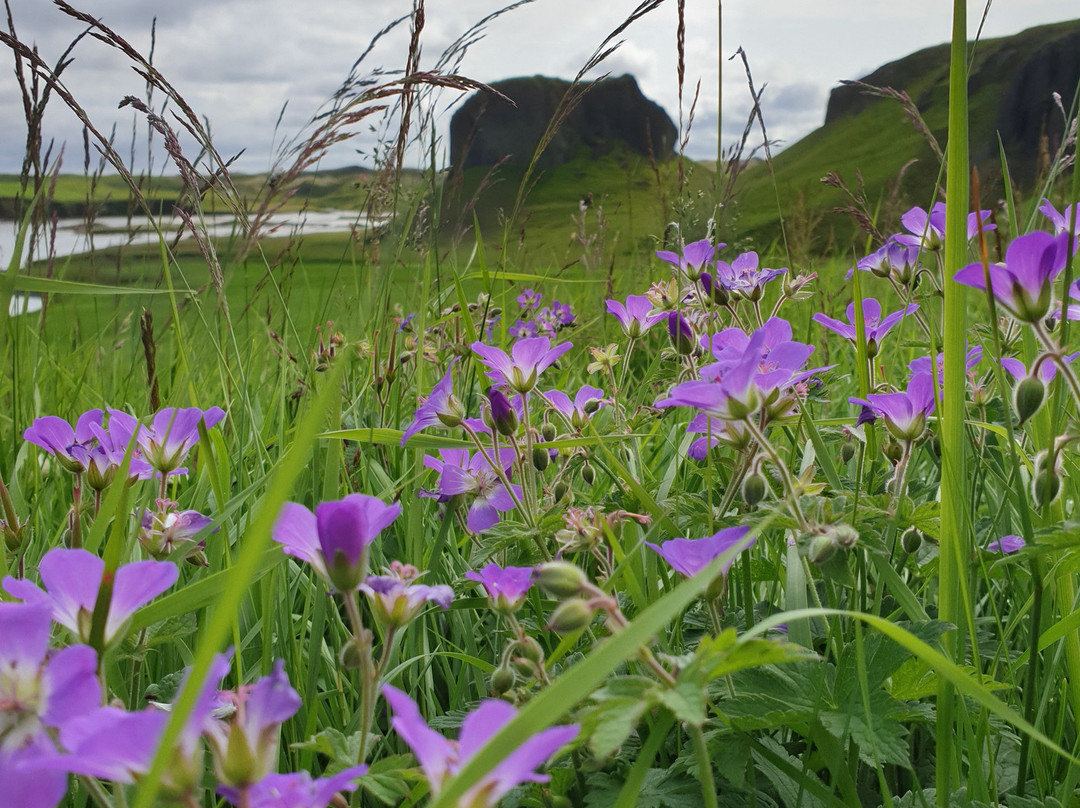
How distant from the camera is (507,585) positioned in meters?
0.91

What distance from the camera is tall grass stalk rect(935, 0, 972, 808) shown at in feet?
3.06

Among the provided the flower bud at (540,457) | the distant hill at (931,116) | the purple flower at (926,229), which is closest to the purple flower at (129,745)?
the flower bud at (540,457)

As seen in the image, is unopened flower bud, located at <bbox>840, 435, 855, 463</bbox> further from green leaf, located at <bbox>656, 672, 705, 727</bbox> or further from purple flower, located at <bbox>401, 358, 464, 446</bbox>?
green leaf, located at <bbox>656, 672, 705, 727</bbox>

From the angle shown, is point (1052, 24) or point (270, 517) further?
point (1052, 24)

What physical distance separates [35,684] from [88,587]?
4.5 inches

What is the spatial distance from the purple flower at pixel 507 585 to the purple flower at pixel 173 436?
1.63ft

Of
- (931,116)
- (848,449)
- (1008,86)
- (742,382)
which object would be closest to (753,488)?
(742,382)

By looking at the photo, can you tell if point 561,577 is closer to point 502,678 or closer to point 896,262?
point 502,678

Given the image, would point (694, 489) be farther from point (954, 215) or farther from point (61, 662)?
point (61, 662)

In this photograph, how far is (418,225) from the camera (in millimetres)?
2328

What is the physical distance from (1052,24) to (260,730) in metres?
94.4

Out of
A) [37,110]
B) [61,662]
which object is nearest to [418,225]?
[37,110]

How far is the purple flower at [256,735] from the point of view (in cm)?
47

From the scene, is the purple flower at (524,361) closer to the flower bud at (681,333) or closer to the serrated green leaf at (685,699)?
the flower bud at (681,333)
